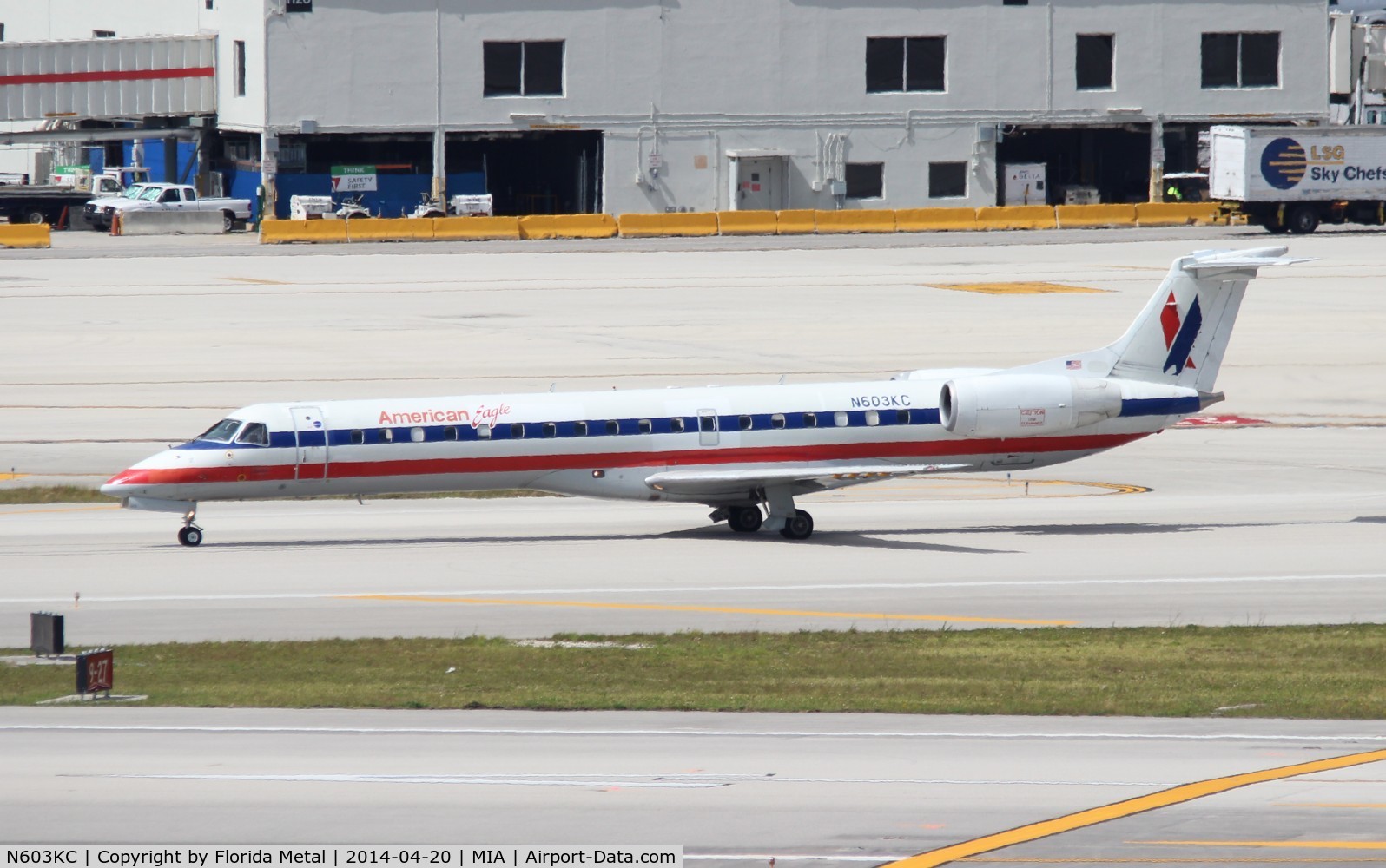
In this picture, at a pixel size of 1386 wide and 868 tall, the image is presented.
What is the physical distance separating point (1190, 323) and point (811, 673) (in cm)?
1570

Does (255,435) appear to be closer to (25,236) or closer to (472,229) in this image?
(472,229)

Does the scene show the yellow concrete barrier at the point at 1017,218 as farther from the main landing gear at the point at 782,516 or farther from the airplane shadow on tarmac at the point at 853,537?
the main landing gear at the point at 782,516

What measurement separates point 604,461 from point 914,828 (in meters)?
18.3

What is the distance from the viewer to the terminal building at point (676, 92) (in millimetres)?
89438

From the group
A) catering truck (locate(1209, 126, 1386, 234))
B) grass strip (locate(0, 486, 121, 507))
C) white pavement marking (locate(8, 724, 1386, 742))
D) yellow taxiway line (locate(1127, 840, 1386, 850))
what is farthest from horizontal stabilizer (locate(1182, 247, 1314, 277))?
catering truck (locate(1209, 126, 1386, 234))

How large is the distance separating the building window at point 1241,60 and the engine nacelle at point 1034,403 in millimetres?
66911

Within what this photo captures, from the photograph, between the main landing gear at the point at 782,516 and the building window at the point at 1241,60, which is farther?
the building window at the point at 1241,60

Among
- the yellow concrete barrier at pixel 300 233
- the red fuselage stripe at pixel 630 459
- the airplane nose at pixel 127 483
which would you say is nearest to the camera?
the airplane nose at pixel 127 483

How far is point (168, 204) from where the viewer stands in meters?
92.2

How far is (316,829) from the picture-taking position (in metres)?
14.9

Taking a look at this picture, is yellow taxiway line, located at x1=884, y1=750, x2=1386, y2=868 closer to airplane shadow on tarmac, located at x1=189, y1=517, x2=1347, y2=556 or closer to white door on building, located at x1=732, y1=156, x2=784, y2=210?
airplane shadow on tarmac, located at x1=189, y1=517, x2=1347, y2=556

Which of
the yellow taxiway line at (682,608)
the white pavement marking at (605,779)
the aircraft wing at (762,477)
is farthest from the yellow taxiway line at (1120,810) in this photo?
the aircraft wing at (762,477)

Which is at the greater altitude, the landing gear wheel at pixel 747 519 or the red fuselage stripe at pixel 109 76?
the red fuselage stripe at pixel 109 76

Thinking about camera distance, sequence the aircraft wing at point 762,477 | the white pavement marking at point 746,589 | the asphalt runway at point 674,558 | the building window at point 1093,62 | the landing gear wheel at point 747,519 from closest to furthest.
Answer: the asphalt runway at point 674,558
the white pavement marking at point 746,589
the aircraft wing at point 762,477
the landing gear wheel at point 747,519
the building window at point 1093,62
